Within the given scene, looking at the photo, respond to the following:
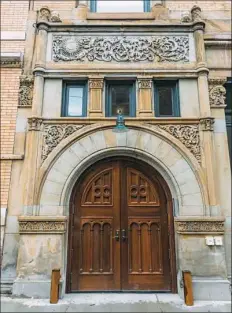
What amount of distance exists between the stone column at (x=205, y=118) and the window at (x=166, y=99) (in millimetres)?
604

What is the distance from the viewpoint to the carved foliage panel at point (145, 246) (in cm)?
615

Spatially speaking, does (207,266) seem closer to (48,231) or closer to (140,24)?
(48,231)

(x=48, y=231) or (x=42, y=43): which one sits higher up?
(x=42, y=43)

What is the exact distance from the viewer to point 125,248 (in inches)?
245

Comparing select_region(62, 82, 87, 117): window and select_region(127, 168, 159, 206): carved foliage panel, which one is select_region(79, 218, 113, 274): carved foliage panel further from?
select_region(62, 82, 87, 117): window

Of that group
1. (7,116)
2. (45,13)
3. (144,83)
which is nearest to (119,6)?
(45,13)

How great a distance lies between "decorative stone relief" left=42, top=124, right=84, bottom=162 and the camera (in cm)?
654

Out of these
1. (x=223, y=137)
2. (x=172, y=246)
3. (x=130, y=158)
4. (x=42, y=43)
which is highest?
(x=42, y=43)

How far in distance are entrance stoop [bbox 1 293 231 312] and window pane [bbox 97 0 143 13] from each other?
7.46 m

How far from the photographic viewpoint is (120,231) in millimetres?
6277

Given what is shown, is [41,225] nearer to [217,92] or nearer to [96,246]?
[96,246]

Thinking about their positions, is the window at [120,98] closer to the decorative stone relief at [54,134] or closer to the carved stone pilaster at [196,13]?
the decorative stone relief at [54,134]

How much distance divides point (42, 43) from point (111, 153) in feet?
11.3

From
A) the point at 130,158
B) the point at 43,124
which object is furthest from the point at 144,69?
the point at 43,124
